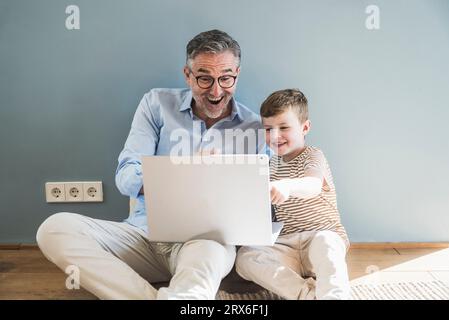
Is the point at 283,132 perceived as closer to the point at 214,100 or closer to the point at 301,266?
the point at 214,100

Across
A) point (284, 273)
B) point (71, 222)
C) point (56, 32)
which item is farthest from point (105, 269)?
point (56, 32)

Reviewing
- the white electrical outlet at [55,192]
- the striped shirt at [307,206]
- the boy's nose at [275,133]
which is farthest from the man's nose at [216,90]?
the white electrical outlet at [55,192]

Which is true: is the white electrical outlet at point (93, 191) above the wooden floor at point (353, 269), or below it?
above

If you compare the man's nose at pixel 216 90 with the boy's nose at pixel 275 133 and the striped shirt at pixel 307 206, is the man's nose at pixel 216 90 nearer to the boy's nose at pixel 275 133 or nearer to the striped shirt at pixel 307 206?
the boy's nose at pixel 275 133

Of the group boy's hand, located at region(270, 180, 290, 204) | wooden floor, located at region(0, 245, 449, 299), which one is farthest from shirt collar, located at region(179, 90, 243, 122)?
wooden floor, located at region(0, 245, 449, 299)

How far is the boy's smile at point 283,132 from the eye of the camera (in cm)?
168

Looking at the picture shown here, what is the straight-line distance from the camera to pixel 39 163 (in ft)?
6.50

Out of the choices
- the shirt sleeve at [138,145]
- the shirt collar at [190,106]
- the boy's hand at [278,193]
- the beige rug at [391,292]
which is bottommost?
the beige rug at [391,292]

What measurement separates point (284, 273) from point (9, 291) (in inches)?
33.8

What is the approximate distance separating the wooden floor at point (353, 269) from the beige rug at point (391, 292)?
0.05 m

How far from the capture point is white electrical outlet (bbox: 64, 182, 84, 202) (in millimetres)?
1977

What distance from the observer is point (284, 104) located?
1664 mm

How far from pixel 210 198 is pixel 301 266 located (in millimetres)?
421

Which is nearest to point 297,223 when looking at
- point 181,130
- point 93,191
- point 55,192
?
point 181,130
